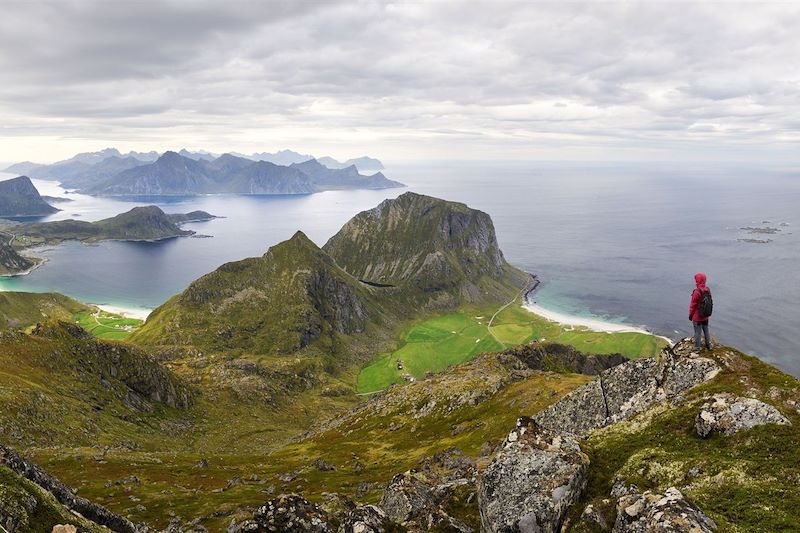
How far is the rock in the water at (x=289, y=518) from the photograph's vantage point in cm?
3325

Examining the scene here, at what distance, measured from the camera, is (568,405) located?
2153 inches

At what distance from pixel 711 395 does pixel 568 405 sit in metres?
21.8

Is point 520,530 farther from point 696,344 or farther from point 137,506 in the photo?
point 137,506

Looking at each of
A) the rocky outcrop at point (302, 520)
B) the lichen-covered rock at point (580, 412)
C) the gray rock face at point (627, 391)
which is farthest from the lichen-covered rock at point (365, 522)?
the lichen-covered rock at point (580, 412)

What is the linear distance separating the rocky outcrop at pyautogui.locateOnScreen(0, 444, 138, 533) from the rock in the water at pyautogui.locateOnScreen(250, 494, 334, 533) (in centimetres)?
1405

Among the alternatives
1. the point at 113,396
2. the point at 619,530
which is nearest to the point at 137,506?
the point at 619,530

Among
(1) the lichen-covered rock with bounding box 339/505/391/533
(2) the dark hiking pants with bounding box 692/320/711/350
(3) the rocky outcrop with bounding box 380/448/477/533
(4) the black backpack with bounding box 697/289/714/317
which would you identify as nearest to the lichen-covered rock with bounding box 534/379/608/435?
(3) the rocky outcrop with bounding box 380/448/477/533


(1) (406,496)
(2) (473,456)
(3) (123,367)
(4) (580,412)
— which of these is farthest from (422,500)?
(3) (123,367)

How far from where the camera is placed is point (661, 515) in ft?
69.9

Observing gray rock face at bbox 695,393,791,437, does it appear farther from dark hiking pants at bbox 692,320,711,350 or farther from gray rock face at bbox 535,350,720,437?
dark hiking pants at bbox 692,320,711,350

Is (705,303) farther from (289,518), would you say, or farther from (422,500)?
(289,518)

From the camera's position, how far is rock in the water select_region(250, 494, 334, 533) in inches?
1309

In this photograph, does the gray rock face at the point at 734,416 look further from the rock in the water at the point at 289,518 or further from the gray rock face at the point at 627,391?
the rock in the water at the point at 289,518

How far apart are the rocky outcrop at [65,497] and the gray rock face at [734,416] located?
148 feet
